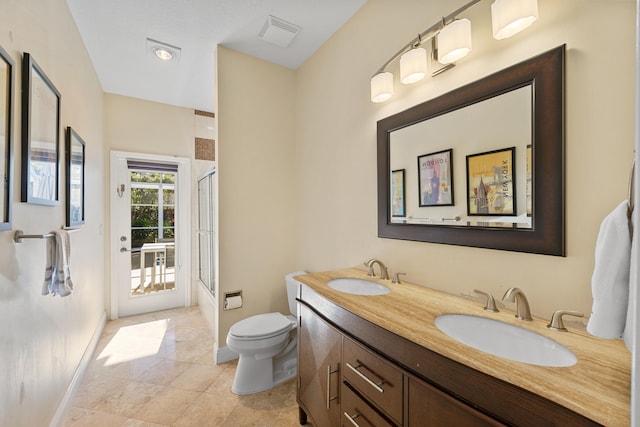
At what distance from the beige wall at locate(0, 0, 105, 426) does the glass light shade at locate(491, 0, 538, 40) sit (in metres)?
1.84

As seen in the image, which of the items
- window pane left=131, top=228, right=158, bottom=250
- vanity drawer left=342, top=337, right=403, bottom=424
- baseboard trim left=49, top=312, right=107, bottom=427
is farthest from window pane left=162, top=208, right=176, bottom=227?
vanity drawer left=342, top=337, right=403, bottom=424

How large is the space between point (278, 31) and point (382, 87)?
1.06m

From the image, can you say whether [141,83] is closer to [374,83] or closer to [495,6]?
[374,83]

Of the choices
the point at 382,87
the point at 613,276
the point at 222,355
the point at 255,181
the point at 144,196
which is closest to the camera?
the point at 613,276

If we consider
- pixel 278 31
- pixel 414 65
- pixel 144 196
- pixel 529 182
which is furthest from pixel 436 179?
pixel 144 196

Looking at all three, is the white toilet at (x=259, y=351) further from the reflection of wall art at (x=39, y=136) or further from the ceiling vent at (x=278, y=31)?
the ceiling vent at (x=278, y=31)

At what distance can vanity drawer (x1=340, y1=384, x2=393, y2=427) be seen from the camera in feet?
3.19

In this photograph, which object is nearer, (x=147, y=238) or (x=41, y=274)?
(x=41, y=274)

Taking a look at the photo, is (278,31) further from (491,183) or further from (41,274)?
(41,274)

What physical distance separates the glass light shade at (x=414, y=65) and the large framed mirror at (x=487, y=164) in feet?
0.48

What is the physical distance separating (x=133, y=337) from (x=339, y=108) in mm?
2911

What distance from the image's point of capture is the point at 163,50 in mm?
2234

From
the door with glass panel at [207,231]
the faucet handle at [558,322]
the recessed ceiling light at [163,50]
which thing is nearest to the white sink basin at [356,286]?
the faucet handle at [558,322]

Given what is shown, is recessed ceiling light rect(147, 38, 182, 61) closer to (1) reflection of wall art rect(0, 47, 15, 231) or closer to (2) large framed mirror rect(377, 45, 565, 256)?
(1) reflection of wall art rect(0, 47, 15, 231)
